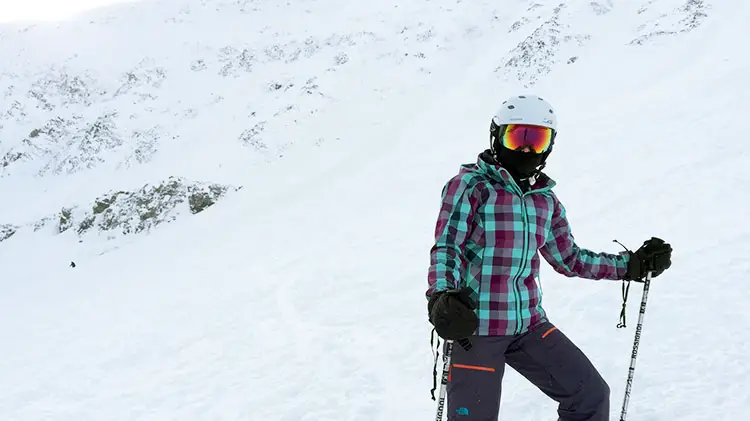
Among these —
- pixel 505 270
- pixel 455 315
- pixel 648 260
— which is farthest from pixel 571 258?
pixel 455 315

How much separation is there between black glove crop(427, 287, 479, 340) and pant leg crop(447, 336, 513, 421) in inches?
12.0

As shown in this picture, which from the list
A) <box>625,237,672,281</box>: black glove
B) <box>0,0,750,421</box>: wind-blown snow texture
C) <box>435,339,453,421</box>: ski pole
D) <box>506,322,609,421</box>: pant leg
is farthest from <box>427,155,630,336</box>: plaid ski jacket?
<box>0,0,750,421</box>: wind-blown snow texture

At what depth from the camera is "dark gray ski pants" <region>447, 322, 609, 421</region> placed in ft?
9.39

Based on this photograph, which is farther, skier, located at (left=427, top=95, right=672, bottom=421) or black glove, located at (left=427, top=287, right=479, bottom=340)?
skier, located at (left=427, top=95, right=672, bottom=421)

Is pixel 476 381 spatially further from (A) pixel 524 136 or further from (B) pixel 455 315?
(A) pixel 524 136

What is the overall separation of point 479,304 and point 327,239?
948 centimetres

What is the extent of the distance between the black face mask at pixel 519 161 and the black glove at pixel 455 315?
77 cm

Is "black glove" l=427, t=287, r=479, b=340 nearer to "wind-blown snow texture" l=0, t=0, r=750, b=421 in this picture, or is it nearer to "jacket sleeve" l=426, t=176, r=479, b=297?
"jacket sleeve" l=426, t=176, r=479, b=297

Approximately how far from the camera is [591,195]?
1094 centimetres

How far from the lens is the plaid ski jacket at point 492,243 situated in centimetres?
280

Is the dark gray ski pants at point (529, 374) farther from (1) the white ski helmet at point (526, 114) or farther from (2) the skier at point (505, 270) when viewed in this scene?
(1) the white ski helmet at point (526, 114)

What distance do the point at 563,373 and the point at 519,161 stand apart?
120 cm

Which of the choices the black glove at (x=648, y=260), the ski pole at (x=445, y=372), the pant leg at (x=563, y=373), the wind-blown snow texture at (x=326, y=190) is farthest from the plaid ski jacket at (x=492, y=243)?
the wind-blown snow texture at (x=326, y=190)

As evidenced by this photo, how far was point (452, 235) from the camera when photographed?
2801 mm
